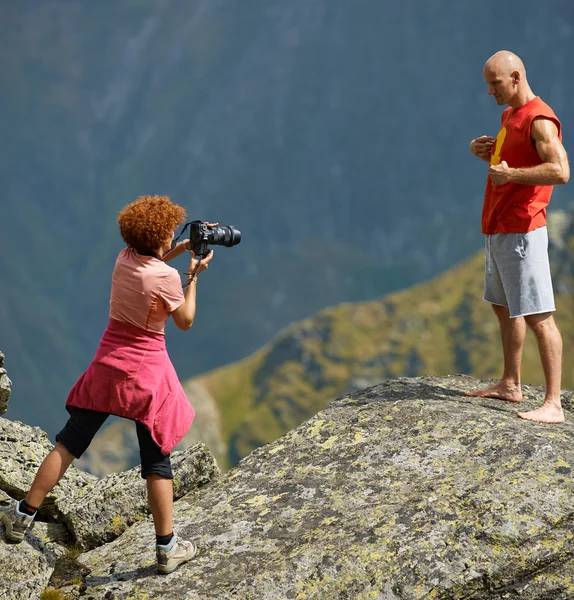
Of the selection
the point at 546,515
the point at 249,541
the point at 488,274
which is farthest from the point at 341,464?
the point at 488,274

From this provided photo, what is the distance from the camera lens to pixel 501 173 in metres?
9.54

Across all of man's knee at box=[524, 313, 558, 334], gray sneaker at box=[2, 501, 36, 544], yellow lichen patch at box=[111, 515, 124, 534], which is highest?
man's knee at box=[524, 313, 558, 334]

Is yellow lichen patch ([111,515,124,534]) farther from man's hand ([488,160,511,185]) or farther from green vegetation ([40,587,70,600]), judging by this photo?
man's hand ([488,160,511,185])

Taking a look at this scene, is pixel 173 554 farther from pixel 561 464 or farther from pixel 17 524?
pixel 561 464

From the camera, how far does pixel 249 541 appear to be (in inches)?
322

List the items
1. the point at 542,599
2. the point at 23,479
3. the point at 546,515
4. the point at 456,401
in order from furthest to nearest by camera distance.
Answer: the point at 456,401
the point at 23,479
the point at 546,515
the point at 542,599

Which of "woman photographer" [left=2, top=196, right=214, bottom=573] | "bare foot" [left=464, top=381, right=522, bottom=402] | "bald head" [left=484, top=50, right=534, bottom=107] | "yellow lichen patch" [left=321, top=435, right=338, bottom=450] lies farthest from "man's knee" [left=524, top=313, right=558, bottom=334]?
"woman photographer" [left=2, top=196, right=214, bottom=573]

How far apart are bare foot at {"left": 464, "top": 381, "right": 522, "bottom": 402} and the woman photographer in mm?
4921

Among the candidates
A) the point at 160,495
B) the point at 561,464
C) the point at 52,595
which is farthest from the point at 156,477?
the point at 561,464

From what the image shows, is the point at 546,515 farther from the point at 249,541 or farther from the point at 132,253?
the point at 132,253

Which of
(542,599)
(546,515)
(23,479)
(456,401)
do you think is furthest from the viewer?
(456,401)

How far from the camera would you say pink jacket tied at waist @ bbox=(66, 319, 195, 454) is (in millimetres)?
7539

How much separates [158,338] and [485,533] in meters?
3.68

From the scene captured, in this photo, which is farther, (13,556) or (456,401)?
(456,401)
